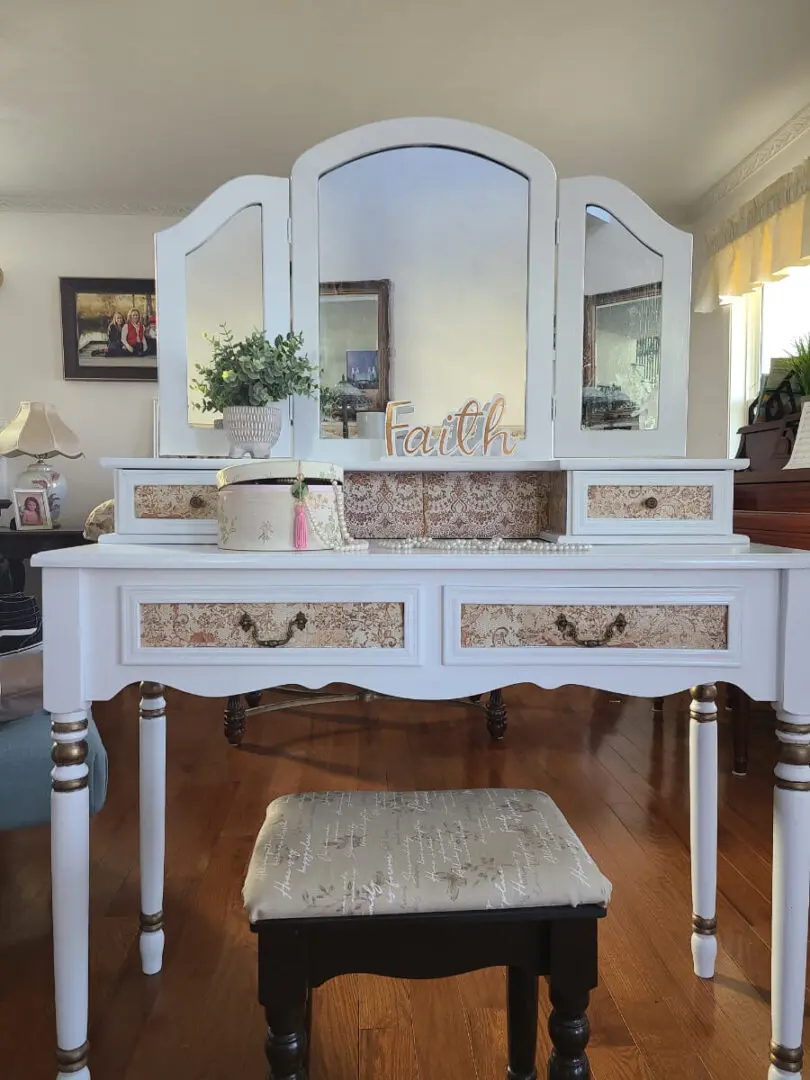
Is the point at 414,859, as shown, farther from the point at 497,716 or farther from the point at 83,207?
the point at 83,207

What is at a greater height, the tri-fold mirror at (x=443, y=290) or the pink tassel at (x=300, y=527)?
the tri-fold mirror at (x=443, y=290)

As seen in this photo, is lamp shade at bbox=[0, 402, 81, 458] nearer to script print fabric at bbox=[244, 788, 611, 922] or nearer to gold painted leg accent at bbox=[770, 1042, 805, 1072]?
script print fabric at bbox=[244, 788, 611, 922]

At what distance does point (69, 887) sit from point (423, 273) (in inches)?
46.4

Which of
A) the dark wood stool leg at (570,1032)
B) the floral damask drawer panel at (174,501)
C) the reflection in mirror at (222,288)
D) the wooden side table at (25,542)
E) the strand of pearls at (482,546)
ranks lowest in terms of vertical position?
the dark wood stool leg at (570,1032)

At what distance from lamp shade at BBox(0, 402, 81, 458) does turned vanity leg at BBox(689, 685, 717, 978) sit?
3.28 metres

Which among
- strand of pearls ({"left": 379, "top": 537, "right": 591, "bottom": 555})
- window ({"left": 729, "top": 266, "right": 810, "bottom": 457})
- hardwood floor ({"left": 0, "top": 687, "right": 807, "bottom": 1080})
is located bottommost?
hardwood floor ({"left": 0, "top": 687, "right": 807, "bottom": 1080})

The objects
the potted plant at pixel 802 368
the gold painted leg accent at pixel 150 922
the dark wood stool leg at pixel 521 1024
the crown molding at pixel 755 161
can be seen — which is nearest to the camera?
the dark wood stool leg at pixel 521 1024

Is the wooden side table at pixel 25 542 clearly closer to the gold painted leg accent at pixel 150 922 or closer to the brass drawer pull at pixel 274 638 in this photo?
the gold painted leg accent at pixel 150 922

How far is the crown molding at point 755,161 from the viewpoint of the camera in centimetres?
310

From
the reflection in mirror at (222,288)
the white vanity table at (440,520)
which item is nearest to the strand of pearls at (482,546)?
the white vanity table at (440,520)

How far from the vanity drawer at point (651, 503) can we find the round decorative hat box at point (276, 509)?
0.45m

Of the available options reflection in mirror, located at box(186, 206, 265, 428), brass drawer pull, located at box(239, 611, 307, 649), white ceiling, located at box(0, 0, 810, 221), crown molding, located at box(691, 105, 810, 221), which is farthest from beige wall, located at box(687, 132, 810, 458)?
brass drawer pull, located at box(239, 611, 307, 649)

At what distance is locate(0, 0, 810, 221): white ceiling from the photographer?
2.46 metres

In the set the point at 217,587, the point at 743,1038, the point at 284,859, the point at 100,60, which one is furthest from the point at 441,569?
the point at 100,60
